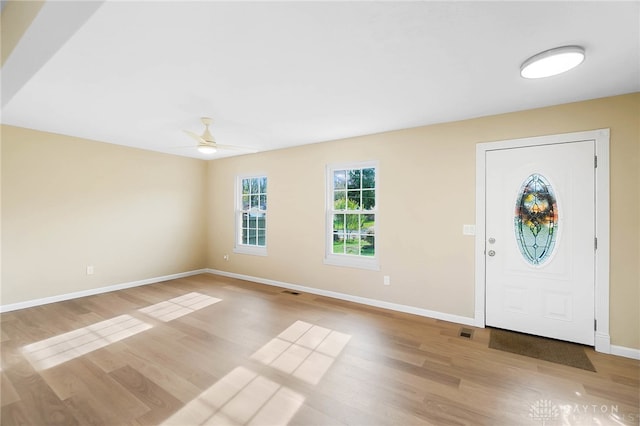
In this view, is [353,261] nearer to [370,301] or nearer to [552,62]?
[370,301]

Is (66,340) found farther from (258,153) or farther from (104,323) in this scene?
(258,153)

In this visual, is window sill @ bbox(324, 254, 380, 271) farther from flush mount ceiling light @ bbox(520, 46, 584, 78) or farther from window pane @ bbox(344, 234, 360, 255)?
flush mount ceiling light @ bbox(520, 46, 584, 78)

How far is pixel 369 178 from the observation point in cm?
436

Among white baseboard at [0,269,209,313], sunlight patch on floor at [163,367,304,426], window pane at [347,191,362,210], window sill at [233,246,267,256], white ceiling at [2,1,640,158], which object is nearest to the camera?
white ceiling at [2,1,640,158]

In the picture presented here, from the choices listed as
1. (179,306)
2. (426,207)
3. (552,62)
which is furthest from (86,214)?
(552,62)

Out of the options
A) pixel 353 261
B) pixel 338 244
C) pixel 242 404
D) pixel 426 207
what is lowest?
pixel 242 404

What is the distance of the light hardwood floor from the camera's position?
75.9 inches

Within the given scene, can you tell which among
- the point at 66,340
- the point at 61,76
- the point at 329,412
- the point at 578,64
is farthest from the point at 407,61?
the point at 66,340

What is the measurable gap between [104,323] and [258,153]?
3.65 metres

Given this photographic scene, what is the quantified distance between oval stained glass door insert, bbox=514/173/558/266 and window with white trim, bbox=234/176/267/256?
13.6 feet

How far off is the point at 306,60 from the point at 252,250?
4220mm

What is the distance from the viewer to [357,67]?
7.45 ft

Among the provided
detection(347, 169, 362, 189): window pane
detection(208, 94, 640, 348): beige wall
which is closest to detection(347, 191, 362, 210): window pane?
detection(347, 169, 362, 189): window pane

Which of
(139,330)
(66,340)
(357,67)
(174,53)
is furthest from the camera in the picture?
(139,330)
